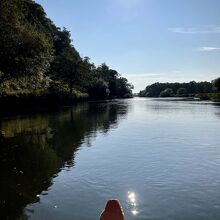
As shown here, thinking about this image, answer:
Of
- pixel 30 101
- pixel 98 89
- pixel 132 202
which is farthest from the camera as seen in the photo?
pixel 98 89

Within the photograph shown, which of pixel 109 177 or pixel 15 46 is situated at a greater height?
pixel 15 46

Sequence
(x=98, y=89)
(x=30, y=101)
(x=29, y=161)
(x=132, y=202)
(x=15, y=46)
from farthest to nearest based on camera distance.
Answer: (x=98, y=89)
(x=30, y=101)
(x=15, y=46)
(x=29, y=161)
(x=132, y=202)

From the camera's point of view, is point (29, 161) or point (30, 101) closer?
point (29, 161)

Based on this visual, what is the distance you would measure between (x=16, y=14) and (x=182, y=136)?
21.7 metres

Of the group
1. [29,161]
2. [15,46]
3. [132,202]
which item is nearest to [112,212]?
[132,202]

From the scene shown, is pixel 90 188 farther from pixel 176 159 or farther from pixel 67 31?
pixel 67 31

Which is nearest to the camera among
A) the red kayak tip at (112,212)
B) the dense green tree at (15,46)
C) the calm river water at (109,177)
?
the red kayak tip at (112,212)

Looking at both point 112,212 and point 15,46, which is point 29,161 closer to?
point 112,212

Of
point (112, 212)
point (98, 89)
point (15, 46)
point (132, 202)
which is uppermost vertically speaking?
point (15, 46)

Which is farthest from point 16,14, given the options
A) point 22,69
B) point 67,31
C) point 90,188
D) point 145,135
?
point 67,31

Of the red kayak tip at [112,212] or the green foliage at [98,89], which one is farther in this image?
the green foliage at [98,89]

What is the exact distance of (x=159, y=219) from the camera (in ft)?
34.0

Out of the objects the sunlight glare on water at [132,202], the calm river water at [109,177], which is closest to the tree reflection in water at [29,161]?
the calm river water at [109,177]

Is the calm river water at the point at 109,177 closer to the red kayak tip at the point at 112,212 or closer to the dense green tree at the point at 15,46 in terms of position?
the red kayak tip at the point at 112,212
